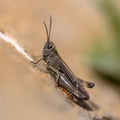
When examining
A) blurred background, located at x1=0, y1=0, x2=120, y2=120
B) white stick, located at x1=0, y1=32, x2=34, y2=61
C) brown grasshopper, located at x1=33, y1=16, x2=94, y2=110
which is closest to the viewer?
blurred background, located at x1=0, y1=0, x2=120, y2=120

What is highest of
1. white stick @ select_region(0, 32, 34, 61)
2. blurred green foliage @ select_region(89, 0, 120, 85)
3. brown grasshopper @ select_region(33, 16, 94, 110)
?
blurred green foliage @ select_region(89, 0, 120, 85)

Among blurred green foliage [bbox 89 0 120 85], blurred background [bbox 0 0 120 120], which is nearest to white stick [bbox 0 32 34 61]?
blurred background [bbox 0 0 120 120]

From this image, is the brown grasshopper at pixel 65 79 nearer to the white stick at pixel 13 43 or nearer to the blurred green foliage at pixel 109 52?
the white stick at pixel 13 43

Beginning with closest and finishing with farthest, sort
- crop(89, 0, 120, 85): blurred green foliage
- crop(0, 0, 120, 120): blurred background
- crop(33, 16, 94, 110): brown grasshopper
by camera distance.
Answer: crop(0, 0, 120, 120): blurred background
crop(33, 16, 94, 110): brown grasshopper
crop(89, 0, 120, 85): blurred green foliage

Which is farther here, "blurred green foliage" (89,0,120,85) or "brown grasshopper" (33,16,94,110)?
"blurred green foliage" (89,0,120,85)

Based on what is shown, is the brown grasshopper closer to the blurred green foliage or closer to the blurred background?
the blurred background

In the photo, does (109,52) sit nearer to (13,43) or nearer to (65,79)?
(65,79)

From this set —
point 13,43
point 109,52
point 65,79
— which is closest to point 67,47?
point 109,52
